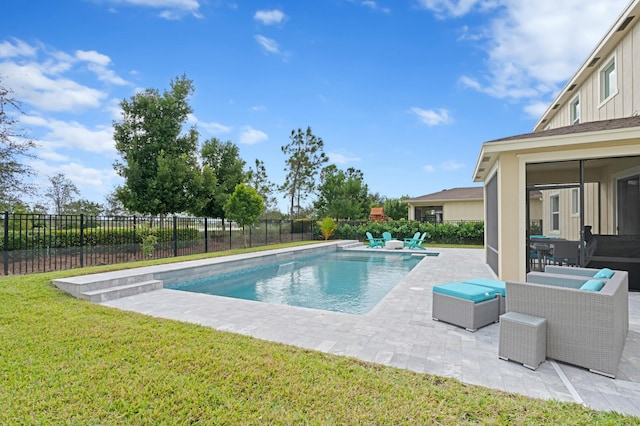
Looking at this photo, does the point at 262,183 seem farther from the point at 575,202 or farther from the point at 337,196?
the point at 575,202

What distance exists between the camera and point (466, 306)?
14.4 feet

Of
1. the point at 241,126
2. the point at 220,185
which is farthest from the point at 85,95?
the point at 241,126

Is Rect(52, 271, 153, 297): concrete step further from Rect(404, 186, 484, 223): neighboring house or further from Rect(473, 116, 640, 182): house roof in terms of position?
Rect(404, 186, 484, 223): neighboring house

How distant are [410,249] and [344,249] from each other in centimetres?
385

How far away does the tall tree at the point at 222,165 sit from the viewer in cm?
1892

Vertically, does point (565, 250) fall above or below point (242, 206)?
below

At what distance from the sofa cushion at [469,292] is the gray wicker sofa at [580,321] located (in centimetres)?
89

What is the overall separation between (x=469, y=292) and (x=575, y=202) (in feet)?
29.9

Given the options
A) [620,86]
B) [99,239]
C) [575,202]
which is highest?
[620,86]

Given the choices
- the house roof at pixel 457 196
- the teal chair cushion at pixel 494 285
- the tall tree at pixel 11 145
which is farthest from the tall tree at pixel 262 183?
the teal chair cushion at pixel 494 285

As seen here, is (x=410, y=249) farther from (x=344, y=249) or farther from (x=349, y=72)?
(x=349, y=72)

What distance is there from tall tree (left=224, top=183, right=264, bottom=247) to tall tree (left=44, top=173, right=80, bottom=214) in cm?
1757

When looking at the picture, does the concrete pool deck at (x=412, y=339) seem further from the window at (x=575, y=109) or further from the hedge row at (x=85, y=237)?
the window at (x=575, y=109)

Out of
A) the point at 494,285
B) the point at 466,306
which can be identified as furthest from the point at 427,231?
the point at 466,306
